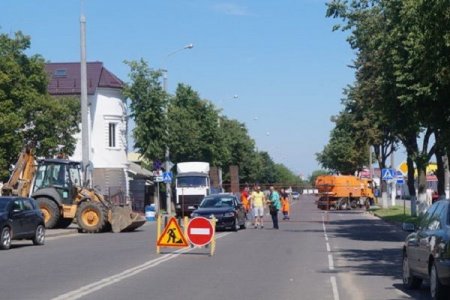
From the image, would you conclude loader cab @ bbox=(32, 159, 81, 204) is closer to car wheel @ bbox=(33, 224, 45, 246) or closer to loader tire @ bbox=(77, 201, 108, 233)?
loader tire @ bbox=(77, 201, 108, 233)

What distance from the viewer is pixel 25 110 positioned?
42969 mm

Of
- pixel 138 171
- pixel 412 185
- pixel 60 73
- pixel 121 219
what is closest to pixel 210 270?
pixel 121 219

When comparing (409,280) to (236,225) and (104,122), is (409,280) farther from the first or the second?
(104,122)

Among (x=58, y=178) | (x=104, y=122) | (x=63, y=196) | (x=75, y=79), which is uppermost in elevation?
(x=75, y=79)

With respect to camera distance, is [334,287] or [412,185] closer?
[334,287]

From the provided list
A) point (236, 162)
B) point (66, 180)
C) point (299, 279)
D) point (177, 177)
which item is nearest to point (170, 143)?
point (177, 177)

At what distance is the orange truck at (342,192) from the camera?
6900cm

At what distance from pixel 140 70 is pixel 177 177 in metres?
7.45

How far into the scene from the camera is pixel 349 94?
152ft

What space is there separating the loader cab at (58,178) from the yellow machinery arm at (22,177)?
19.3 inches

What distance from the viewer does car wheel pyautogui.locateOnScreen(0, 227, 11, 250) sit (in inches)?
964

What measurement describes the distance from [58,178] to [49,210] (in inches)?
60.0

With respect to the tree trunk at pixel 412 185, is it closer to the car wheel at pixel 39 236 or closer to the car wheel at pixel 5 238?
the car wheel at pixel 39 236

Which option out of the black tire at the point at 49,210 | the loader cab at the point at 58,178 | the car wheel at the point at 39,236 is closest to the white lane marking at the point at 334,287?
the car wheel at the point at 39,236
